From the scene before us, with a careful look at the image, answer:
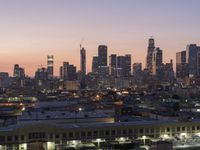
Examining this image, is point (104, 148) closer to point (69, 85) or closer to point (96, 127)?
point (96, 127)

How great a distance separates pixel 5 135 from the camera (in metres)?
21.5

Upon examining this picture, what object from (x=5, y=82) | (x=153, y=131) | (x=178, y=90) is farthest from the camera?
(x=5, y=82)

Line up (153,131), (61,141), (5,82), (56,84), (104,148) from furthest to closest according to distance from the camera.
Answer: (5,82) → (56,84) → (153,131) → (61,141) → (104,148)

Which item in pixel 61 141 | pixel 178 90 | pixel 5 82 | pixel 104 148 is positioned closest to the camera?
pixel 104 148

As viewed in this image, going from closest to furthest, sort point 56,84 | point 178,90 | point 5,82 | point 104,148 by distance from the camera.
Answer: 1. point 104,148
2. point 178,90
3. point 56,84
4. point 5,82

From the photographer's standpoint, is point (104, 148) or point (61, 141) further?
point (61, 141)

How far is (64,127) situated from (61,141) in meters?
0.75

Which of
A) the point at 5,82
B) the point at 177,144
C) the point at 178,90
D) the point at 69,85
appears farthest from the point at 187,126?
the point at 5,82

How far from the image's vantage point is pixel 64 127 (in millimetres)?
22719

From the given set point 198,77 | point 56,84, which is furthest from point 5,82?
point 198,77

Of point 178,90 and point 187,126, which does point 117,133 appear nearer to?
point 187,126

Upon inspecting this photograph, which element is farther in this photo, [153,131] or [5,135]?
[153,131]

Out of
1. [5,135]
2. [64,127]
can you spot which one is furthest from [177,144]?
[5,135]

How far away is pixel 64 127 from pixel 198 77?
109 meters
